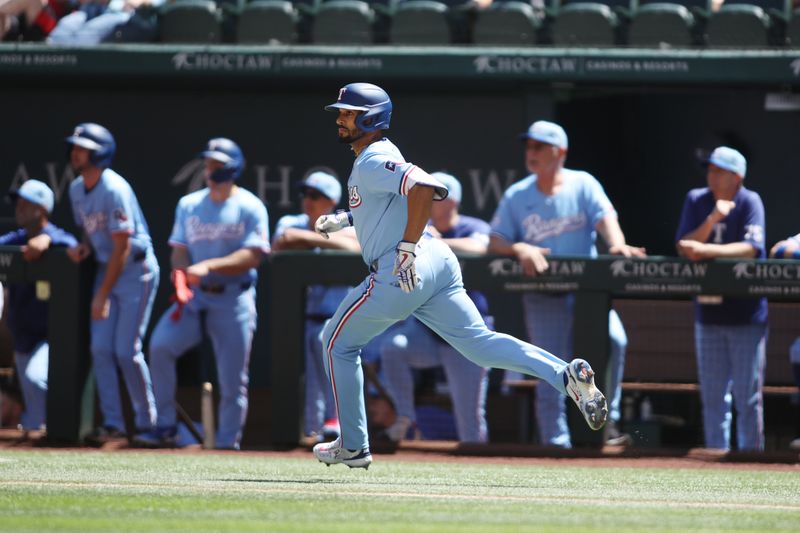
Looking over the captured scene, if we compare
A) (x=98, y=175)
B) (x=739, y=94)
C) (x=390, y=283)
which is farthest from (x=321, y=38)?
(x=390, y=283)

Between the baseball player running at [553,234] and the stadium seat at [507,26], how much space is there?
5.78 feet

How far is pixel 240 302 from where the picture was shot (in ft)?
27.9

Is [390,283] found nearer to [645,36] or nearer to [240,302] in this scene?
[240,302]

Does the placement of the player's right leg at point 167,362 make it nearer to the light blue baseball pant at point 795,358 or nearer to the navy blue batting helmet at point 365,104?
the navy blue batting helmet at point 365,104

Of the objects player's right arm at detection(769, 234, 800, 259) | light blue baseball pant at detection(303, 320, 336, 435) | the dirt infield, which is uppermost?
player's right arm at detection(769, 234, 800, 259)

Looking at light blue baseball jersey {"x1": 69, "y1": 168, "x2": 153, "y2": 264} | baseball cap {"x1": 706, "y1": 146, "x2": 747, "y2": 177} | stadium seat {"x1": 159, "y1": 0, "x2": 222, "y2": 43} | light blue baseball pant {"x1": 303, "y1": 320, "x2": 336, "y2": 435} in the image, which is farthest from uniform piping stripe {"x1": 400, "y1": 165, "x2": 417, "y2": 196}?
stadium seat {"x1": 159, "y1": 0, "x2": 222, "y2": 43}

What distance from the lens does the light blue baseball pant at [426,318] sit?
6.03 meters

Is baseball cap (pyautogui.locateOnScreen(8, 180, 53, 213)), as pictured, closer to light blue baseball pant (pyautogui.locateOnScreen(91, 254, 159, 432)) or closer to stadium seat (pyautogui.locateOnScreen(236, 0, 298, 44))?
light blue baseball pant (pyautogui.locateOnScreen(91, 254, 159, 432))

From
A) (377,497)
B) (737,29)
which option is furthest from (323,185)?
(377,497)

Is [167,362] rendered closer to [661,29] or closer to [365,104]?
[365,104]

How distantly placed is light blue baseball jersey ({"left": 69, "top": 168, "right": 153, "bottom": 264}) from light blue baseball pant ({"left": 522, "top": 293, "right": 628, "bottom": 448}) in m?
2.39

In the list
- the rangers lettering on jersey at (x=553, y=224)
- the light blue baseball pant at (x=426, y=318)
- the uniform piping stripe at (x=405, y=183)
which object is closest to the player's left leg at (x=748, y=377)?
the rangers lettering on jersey at (x=553, y=224)

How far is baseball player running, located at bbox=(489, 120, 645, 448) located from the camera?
8.02m

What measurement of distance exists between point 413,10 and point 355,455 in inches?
180
